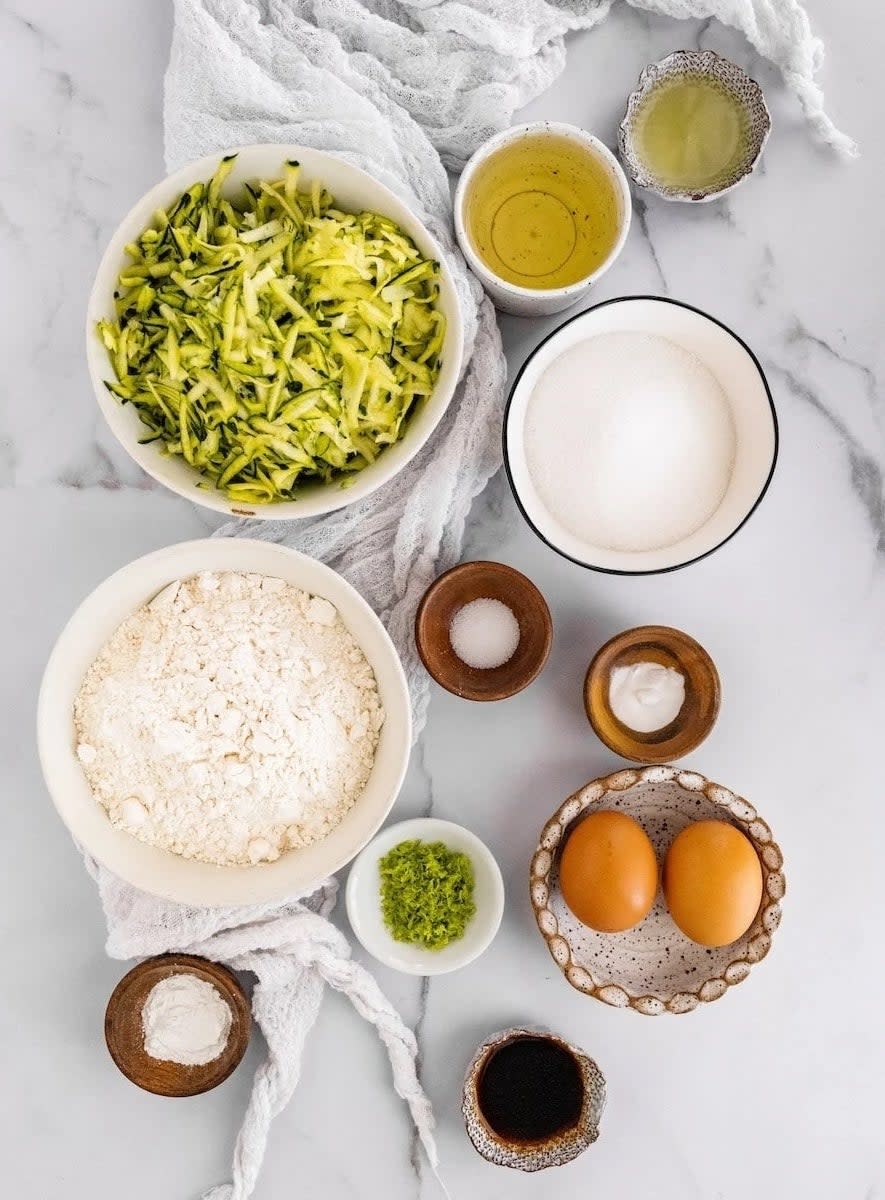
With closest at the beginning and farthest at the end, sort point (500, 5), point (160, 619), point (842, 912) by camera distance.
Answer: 1. point (160, 619)
2. point (500, 5)
3. point (842, 912)

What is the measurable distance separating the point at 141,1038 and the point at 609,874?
69cm

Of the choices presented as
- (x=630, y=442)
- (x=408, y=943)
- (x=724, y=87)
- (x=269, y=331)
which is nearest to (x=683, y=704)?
(x=630, y=442)

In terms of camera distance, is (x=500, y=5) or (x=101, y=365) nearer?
(x=101, y=365)

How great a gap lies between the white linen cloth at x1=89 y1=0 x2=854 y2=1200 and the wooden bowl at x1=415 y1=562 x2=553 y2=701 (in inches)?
2.0

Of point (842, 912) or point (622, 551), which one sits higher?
point (622, 551)

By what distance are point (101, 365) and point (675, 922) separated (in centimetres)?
108

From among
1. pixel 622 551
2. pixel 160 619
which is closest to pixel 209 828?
pixel 160 619

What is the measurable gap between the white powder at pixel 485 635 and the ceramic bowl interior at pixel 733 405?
0.15 meters

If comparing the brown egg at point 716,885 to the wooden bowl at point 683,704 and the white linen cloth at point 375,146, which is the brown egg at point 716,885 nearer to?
the wooden bowl at point 683,704

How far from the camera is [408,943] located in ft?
4.78

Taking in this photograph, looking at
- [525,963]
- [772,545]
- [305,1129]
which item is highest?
[772,545]

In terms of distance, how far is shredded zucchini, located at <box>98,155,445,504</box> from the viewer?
1186mm

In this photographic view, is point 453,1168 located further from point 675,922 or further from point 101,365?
point 101,365

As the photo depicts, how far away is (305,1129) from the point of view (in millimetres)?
1520
